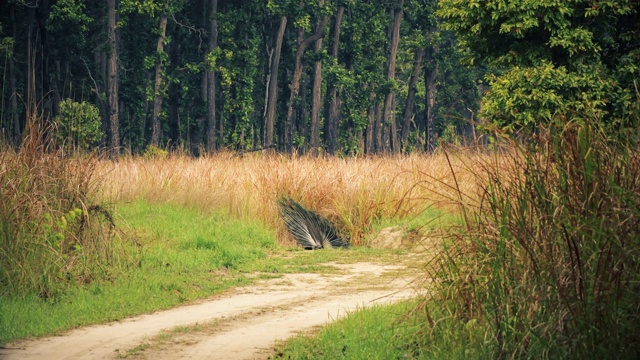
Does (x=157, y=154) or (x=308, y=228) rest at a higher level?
(x=157, y=154)

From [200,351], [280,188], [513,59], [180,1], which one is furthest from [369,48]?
[200,351]

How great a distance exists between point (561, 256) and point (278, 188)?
1275 cm

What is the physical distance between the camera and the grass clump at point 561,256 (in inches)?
Result: 233

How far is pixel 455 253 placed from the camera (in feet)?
23.7

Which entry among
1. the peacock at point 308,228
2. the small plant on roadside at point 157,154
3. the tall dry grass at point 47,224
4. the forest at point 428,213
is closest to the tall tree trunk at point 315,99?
the forest at point 428,213

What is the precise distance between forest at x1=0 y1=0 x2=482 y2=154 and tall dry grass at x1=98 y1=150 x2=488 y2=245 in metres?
17.9

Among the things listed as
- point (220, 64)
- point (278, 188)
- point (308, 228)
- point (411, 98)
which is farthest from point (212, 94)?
point (308, 228)

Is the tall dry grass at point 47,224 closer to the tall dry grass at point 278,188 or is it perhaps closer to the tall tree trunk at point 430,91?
the tall dry grass at point 278,188

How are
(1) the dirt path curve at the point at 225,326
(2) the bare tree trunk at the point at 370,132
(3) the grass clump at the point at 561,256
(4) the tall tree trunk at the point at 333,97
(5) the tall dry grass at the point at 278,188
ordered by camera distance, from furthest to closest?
(2) the bare tree trunk at the point at 370,132
(4) the tall tree trunk at the point at 333,97
(5) the tall dry grass at the point at 278,188
(1) the dirt path curve at the point at 225,326
(3) the grass clump at the point at 561,256

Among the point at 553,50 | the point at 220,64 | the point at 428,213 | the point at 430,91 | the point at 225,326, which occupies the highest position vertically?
the point at 220,64

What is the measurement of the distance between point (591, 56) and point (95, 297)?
14576 mm

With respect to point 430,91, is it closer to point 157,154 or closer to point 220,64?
point 220,64

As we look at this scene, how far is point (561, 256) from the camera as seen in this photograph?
6176mm

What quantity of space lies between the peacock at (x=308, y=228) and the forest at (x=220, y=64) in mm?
20139
